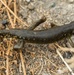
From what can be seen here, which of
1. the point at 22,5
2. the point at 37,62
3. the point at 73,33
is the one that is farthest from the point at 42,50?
the point at 22,5

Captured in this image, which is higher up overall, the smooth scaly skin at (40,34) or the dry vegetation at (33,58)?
the smooth scaly skin at (40,34)

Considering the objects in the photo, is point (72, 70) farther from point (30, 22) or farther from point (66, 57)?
point (30, 22)

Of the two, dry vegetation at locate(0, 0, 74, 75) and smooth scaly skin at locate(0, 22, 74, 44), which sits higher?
smooth scaly skin at locate(0, 22, 74, 44)

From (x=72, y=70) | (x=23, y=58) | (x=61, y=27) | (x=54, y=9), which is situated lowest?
(x=72, y=70)

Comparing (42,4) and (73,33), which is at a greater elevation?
(42,4)

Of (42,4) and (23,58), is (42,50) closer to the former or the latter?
(23,58)

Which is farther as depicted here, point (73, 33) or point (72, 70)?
point (73, 33)

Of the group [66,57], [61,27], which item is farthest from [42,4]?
[66,57]

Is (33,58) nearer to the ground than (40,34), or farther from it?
nearer to the ground

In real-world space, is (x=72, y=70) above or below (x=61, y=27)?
below
